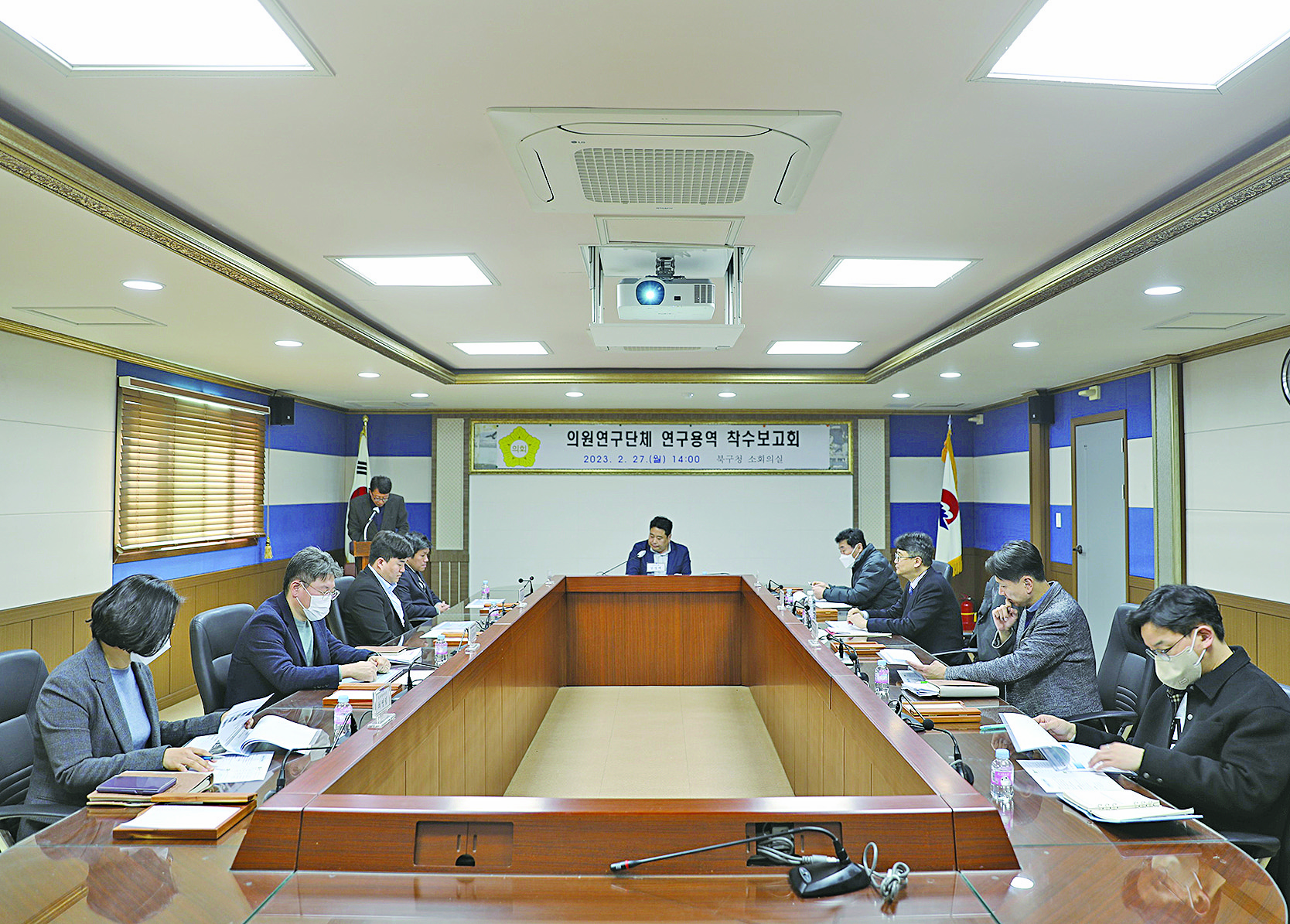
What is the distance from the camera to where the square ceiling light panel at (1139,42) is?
1673 mm

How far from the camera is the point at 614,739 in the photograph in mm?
4453

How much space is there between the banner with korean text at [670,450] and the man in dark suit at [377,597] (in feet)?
14.0

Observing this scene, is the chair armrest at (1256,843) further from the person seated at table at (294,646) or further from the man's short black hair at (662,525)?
the man's short black hair at (662,525)

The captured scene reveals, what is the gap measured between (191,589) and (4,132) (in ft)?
14.8

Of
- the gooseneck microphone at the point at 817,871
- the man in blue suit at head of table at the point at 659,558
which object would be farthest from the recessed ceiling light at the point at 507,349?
the gooseneck microphone at the point at 817,871

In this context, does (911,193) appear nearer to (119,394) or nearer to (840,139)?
(840,139)

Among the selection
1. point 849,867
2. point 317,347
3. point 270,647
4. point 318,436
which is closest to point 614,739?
point 270,647

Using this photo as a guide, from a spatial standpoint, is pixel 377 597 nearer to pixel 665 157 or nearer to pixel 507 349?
pixel 507 349

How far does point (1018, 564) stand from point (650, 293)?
5.90 feet

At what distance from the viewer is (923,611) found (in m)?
4.30

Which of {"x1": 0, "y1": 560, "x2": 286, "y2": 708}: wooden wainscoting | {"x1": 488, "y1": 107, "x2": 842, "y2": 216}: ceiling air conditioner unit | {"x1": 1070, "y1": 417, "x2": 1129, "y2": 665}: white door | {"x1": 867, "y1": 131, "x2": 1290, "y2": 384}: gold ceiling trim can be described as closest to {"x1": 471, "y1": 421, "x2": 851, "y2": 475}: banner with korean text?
{"x1": 0, "y1": 560, "x2": 286, "y2": 708}: wooden wainscoting

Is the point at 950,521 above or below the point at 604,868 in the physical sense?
above

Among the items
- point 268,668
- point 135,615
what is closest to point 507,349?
point 268,668

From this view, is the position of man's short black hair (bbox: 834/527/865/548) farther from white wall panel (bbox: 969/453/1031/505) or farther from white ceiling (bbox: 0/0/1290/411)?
white wall panel (bbox: 969/453/1031/505)
